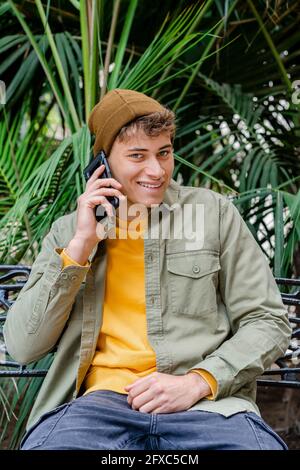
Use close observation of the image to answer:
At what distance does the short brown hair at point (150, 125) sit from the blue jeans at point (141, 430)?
2.19 ft

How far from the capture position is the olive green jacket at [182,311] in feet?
6.63

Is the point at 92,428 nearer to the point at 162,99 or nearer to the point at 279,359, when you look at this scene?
the point at 279,359

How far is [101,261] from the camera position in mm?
2152

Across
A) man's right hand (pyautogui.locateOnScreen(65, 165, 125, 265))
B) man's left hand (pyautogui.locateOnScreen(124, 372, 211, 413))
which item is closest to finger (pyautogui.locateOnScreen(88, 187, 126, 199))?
man's right hand (pyautogui.locateOnScreen(65, 165, 125, 265))

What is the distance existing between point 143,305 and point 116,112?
49cm

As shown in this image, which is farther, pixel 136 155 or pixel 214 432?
pixel 136 155

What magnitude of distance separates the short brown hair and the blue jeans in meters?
0.67

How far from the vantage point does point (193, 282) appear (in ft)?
6.88

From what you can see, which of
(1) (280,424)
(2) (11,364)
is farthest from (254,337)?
(1) (280,424)

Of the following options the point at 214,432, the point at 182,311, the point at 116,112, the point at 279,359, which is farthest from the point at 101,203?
the point at 279,359

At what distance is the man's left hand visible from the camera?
6.36ft

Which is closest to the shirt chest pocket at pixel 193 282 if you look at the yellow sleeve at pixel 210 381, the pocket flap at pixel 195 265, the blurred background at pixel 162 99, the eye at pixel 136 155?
the pocket flap at pixel 195 265
